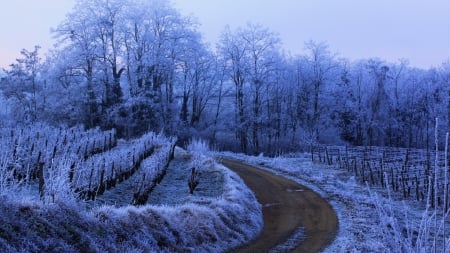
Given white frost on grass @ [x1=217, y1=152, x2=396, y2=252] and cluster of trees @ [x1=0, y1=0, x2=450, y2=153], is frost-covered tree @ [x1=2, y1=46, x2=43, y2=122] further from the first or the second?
white frost on grass @ [x1=217, y1=152, x2=396, y2=252]

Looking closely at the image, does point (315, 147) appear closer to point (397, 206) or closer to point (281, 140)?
point (281, 140)

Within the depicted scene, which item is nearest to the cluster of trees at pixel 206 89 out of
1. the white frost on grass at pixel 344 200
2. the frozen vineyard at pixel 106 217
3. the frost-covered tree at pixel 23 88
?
the frost-covered tree at pixel 23 88

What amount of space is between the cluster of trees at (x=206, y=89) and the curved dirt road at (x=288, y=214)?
2143cm

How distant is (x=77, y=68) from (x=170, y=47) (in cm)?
923

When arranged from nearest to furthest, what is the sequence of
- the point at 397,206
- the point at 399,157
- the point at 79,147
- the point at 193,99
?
the point at 397,206
the point at 79,147
the point at 399,157
the point at 193,99

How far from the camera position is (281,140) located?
50375mm

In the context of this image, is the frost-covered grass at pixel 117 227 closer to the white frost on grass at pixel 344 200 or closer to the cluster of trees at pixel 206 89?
the white frost on grass at pixel 344 200

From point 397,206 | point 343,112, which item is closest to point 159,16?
point 343,112

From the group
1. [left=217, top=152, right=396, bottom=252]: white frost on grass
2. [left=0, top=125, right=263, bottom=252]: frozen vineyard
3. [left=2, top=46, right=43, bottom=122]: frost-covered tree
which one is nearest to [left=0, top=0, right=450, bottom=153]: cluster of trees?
[left=2, top=46, right=43, bottom=122]: frost-covered tree

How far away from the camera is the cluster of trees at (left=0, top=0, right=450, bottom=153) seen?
43.1m

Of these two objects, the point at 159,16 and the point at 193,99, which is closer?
the point at 159,16

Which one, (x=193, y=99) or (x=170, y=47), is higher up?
(x=170, y=47)

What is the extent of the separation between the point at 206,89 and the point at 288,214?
39.5 meters

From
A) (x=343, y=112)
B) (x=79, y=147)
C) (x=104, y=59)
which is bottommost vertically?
(x=79, y=147)
